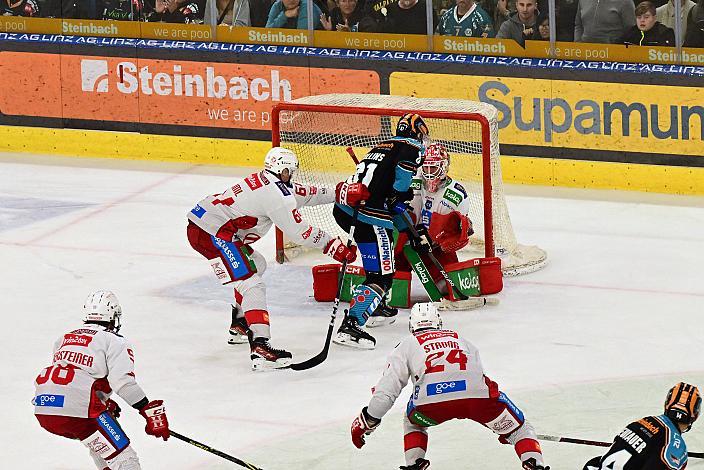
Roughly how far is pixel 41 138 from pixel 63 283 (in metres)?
4.16

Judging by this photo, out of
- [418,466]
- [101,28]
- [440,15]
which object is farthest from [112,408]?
[101,28]

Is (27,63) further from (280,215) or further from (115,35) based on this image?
(280,215)

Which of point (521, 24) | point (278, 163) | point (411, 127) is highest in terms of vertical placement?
point (521, 24)

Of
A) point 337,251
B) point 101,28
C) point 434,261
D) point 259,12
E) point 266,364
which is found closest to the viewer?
point 266,364

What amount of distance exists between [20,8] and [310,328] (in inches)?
244

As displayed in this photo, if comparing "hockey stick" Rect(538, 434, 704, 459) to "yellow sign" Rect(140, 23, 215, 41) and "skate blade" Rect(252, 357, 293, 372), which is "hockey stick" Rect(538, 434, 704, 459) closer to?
"skate blade" Rect(252, 357, 293, 372)

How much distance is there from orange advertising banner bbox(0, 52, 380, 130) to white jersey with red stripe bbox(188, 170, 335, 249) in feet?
15.0

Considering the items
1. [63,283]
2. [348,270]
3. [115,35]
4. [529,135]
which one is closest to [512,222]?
[529,135]

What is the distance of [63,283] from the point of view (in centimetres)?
1030

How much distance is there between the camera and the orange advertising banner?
1327 cm

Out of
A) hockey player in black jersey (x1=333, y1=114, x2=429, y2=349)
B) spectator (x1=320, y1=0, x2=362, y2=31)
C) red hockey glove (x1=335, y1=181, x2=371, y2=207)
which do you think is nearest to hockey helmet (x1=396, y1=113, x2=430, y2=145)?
hockey player in black jersey (x1=333, y1=114, x2=429, y2=349)

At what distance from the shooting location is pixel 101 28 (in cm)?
1402

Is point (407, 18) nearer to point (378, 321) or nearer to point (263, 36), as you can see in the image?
point (263, 36)

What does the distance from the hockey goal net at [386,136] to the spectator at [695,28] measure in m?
2.06
